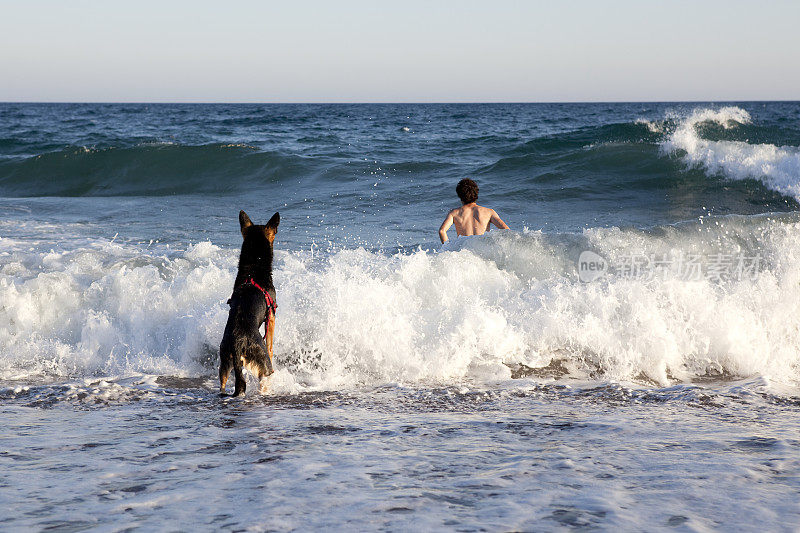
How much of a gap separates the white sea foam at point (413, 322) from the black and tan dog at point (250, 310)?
0.51m

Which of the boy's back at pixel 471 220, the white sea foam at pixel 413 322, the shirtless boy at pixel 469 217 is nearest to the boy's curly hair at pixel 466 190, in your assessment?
the shirtless boy at pixel 469 217

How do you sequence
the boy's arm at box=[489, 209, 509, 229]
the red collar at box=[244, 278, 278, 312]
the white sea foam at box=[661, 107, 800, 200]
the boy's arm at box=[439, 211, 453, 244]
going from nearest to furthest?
the red collar at box=[244, 278, 278, 312] → the boy's arm at box=[439, 211, 453, 244] → the boy's arm at box=[489, 209, 509, 229] → the white sea foam at box=[661, 107, 800, 200]

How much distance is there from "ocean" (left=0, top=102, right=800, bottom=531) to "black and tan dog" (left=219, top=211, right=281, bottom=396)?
0.86 ft

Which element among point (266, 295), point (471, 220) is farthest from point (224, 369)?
point (471, 220)

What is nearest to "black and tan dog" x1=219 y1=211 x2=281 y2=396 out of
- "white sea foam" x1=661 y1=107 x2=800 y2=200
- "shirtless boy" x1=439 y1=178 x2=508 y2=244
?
"shirtless boy" x1=439 y1=178 x2=508 y2=244

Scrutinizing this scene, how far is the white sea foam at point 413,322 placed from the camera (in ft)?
19.1

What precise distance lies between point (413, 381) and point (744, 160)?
13088 mm

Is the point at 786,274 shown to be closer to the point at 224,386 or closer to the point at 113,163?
the point at 224,386

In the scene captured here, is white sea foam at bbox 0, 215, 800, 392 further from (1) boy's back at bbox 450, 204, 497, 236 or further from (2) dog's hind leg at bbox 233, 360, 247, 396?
(1) boy's back at bbox 450, 204, 497, 236

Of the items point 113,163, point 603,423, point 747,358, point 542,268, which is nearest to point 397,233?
point 542,268

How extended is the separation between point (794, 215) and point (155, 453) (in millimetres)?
9250

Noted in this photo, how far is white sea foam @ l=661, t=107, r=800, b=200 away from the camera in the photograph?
15062 mm

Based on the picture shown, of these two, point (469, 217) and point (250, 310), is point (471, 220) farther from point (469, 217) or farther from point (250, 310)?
point (250, 310)

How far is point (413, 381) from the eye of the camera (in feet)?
18.1
